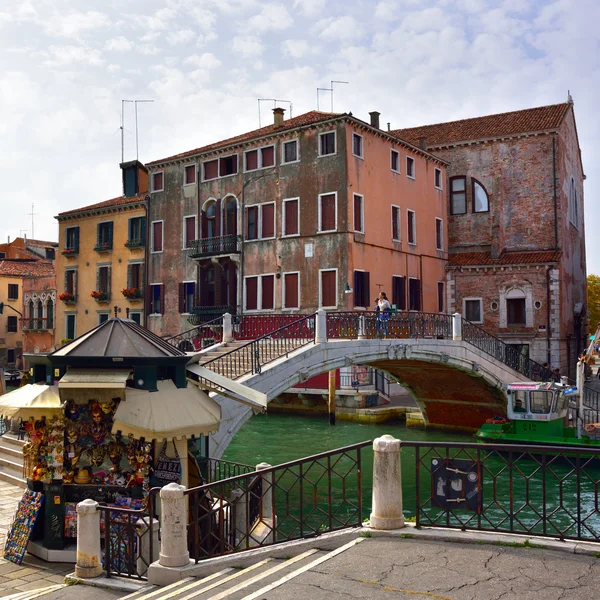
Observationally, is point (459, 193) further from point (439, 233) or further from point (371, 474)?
point (371, 474)

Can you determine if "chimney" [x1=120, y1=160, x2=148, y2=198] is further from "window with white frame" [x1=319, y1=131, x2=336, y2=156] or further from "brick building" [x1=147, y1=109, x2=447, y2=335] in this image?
"window with white frame" [x1=319, y1=131, x2=336, y2=156]

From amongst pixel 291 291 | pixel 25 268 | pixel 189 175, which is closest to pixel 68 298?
pixel 189 175

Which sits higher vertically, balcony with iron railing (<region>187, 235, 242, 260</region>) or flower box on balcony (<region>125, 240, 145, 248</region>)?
flower box on balcony (<region>125, 240, 145, 248</region>)

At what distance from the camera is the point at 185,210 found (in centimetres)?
3002

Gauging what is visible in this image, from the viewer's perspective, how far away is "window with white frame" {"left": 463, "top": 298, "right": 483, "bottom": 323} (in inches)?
1169

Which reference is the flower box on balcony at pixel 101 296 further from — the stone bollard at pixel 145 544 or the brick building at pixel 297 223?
the stone bollard at pixel 145 544

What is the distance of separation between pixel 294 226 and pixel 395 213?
410 centimetres

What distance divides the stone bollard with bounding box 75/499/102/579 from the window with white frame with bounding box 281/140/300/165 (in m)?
20.4

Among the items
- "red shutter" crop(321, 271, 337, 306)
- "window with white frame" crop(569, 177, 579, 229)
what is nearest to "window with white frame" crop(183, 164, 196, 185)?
"red shutter" crop(321, 271, 337, 306)

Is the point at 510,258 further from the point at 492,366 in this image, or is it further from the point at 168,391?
the point at 168,391

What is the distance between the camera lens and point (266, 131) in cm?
2798

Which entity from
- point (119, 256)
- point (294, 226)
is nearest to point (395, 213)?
point (294, 226)

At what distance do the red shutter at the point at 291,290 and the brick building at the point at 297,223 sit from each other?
38 millimetres

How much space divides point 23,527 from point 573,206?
3205 centimetres
